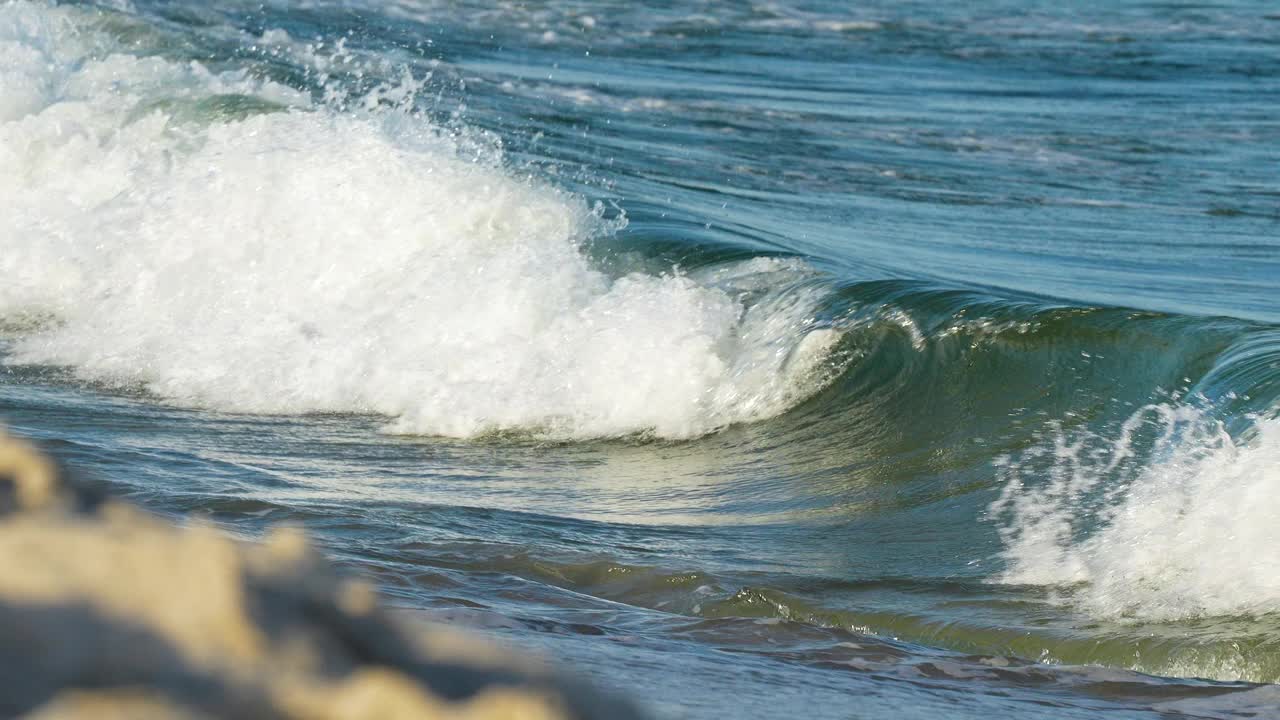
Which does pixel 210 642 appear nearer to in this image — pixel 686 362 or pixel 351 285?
pixel 686 362

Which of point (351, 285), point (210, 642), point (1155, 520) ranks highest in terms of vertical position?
point (210, 642)

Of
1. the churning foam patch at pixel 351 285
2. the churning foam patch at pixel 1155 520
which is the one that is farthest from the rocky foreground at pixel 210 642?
the churning foam patch at pixel 351 285

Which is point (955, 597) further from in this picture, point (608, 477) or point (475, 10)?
point (475, 10)

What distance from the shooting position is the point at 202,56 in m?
13.4

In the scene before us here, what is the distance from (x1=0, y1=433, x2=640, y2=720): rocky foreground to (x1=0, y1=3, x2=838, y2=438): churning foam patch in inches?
273

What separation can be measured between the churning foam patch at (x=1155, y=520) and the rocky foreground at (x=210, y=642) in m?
4.48

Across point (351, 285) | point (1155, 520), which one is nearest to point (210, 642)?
point (1155, 520)

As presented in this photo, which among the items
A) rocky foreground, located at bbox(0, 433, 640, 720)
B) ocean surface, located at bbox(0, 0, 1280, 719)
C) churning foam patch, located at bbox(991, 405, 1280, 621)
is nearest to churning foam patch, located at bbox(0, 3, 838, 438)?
ocean surface, located at bbox(0, 0, 1280, 719)

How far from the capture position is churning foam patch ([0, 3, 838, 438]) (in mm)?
8266

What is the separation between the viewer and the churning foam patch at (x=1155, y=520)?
17.5ft

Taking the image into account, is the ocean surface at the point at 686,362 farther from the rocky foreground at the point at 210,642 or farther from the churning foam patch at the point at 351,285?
the rocky foreground at the point at 210,642

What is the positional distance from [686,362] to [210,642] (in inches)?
290

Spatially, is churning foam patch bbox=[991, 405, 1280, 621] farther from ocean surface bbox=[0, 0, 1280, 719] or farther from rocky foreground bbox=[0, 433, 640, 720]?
rocky foreground bbox=[0, 433, 640, 720]

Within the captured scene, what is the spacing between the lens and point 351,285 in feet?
31.3
